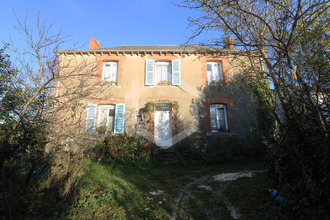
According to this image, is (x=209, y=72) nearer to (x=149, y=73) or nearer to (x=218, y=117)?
(x=218, y=117)

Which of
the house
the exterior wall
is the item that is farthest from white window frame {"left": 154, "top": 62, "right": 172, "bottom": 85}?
the exterior wall

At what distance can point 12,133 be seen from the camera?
3145 millimetres

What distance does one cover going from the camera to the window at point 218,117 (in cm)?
968

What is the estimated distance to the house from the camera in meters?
9.41

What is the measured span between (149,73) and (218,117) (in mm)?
4189

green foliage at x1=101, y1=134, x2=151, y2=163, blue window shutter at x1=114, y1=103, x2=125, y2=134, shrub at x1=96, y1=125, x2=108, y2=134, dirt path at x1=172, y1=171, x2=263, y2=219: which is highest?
blue window shutter at x1=114, y1=103, x2=125, y2=134

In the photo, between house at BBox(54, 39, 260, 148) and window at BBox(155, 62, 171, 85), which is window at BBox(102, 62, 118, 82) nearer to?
house at BBox(54, 39, 260, 148)

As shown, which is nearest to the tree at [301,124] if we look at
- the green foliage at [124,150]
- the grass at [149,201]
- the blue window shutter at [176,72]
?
the grass at [149,201]

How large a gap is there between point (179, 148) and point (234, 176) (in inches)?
157

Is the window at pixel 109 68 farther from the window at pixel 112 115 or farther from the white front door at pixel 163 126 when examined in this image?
the white front door at pixel 163 126

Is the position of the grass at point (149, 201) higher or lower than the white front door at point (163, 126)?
lower

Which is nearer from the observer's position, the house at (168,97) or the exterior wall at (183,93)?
the house at (168,97)

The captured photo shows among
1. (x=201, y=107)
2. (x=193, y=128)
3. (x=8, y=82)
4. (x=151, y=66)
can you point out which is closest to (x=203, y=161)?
(x=193, y=128)

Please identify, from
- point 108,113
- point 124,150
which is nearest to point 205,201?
point 124,150
